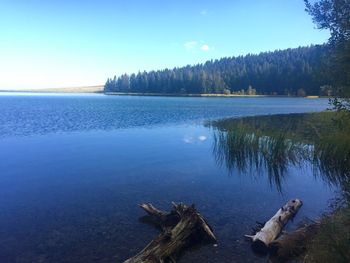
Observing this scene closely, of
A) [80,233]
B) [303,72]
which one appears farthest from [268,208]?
[303,72]

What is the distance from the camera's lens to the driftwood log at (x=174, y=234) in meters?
8.68

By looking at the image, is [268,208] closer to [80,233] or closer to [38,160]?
[80,233]

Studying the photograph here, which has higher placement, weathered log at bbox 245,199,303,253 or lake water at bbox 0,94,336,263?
weathered log at bbox 245,199,303,253

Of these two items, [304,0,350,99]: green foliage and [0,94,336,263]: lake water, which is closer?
[0,94,336,263]: lake water

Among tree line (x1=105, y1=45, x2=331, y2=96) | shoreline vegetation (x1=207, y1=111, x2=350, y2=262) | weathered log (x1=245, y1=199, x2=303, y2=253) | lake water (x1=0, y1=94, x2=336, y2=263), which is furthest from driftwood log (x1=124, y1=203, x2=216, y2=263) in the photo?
tree line (x1=105, y1=45, x2=331, y2=96)

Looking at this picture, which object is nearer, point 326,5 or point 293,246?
point 293,246

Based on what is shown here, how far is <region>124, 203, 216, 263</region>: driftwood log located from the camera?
868cm

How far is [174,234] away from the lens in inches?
377

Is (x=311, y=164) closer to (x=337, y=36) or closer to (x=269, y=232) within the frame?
(x=337, y=36)

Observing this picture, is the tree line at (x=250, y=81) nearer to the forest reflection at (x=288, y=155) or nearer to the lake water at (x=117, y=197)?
the forest reflection at (x=288, y=155)

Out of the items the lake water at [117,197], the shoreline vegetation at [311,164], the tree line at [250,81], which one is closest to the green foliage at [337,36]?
the shoreline vegetation at [311,164]

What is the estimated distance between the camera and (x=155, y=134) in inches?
1347

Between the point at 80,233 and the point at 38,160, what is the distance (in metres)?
12.8

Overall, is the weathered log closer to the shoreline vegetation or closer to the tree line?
the shoreline vegetation
